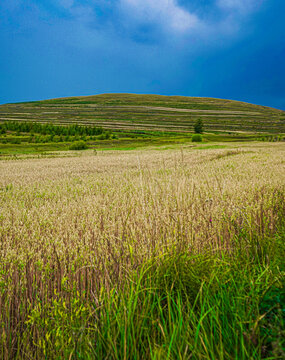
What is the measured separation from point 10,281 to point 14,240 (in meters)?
0.88

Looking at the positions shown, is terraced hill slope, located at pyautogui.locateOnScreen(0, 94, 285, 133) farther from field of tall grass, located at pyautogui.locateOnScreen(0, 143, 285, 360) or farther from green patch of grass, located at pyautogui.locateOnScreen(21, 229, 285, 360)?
green patch of grass, located at pyautogui.locateOnScreen(21, 229, 285, 360)

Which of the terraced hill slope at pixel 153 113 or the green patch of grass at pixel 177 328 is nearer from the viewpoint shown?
the green patch of grass at pixel 177 328

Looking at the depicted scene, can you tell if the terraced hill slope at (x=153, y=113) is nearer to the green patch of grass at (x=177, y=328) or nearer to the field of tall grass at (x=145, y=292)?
the field of tall grass at (x=145, y=292)

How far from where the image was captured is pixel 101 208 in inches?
145

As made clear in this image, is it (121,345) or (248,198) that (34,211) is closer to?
(121,345)

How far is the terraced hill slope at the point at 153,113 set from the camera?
3735 inches

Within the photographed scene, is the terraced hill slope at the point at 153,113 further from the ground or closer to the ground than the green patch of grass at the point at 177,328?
further from the ground

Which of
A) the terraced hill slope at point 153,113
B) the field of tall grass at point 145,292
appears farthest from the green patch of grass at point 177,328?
the terraced hill slope at point 153,113

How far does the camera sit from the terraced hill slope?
311 feet

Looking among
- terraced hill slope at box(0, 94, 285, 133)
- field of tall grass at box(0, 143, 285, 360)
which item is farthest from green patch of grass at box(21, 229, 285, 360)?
terraced hill slope at box(0, 94, 285, 133)

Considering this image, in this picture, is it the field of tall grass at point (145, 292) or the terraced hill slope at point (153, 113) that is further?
the terraced hill slope at point (153, 113)

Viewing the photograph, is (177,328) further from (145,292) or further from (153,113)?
(153,113)

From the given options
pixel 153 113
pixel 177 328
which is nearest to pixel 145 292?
pixel 177 328

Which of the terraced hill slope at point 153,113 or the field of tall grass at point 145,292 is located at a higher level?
the terraced hill slope at point 153,113
